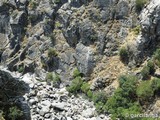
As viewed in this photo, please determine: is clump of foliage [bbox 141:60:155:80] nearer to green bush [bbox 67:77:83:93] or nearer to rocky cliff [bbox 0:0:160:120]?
rocky cliff [bbox 0:0:160:120]

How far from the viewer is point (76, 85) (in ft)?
192

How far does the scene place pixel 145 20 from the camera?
5456cm

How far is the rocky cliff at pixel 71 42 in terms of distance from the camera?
54.5 meters

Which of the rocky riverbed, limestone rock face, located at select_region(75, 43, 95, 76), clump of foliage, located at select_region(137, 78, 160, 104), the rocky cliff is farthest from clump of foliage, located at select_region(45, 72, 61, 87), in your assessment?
clump of foliage, located at select_region(137, 78, 160, 104)

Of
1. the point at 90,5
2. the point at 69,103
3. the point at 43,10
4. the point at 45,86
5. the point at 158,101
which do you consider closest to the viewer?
the point at 158,101

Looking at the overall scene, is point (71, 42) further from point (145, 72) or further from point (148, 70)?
point (148, 70)

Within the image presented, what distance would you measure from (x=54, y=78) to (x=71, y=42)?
6.60 m

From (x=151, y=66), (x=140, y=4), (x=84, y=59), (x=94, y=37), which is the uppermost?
(x=140, y=4)

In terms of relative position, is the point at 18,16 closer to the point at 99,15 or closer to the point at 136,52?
the point at 99,15

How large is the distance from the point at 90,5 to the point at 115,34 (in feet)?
23.7

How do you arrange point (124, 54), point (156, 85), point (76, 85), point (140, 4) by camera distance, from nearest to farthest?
point (156, 85) < point (124, 54) < point (140, 4) < point (76, 85)

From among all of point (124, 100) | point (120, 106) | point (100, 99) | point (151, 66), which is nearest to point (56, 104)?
point (100, 99)

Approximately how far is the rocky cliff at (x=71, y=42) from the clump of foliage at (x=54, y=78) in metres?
0.54

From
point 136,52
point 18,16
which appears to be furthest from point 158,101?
point 18,16
